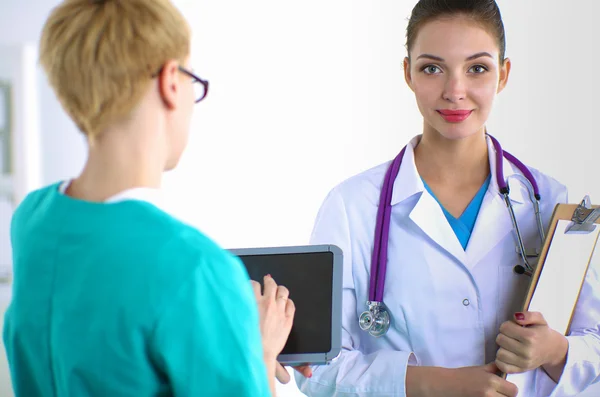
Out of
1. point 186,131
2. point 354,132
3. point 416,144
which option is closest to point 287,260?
point 186,131

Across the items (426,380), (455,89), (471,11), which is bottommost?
(426,380)

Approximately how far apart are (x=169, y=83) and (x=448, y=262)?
2.65 feet

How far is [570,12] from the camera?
6.95 ft

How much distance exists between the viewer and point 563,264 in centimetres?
132

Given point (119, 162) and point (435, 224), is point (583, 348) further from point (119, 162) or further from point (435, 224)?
point (119, 162)

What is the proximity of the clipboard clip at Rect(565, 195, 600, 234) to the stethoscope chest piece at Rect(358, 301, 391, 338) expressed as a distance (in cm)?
40

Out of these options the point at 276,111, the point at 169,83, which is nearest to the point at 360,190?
the point at 169,83

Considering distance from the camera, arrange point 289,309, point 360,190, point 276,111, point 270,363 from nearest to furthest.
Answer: point 270,363 → point 289,309 → point 360,190 → point 276,111

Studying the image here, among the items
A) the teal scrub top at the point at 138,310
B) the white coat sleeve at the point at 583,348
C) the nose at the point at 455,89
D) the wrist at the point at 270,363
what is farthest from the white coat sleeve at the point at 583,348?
the teal scrub top at the point at 138,310

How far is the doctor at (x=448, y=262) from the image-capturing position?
1334 mm

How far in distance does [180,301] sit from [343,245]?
0.72 metres

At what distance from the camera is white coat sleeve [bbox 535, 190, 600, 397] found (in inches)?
52.4

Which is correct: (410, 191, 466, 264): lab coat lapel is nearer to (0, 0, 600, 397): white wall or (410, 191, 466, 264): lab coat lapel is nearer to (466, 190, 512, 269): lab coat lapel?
(466, 190, 512, 269): lab coat lapel

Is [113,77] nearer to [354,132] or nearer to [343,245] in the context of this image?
[343,245]
